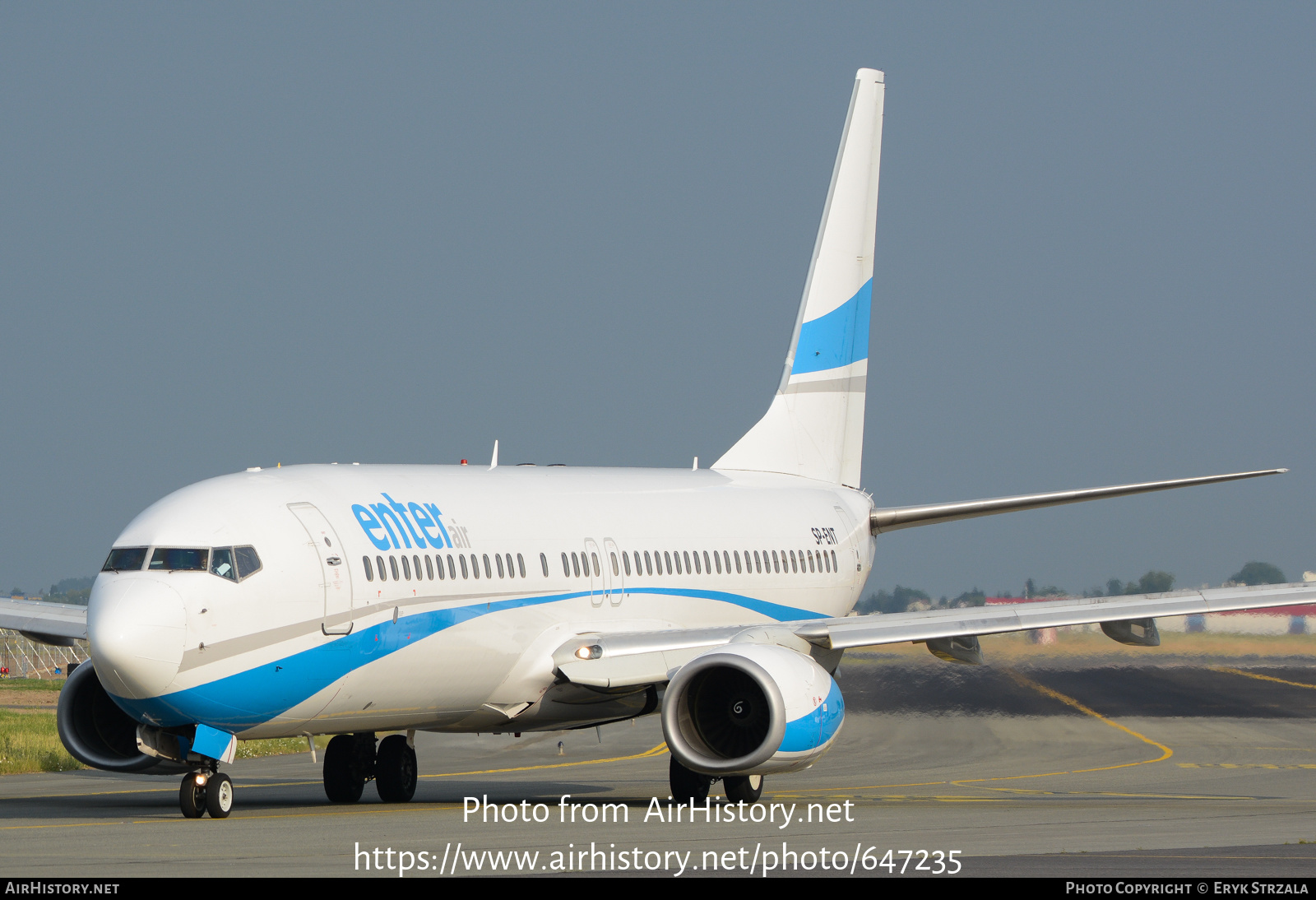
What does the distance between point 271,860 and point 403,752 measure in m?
9.13

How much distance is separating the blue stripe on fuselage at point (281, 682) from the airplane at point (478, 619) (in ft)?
0.08

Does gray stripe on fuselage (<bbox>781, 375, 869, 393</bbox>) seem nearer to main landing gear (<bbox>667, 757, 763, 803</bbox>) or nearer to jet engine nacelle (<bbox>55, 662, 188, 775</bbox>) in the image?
main landing gear (<bbox>667, 757, 763, 803</bbox>)

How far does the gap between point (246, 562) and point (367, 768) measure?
5995 millimetres

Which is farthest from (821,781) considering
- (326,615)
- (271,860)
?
(271,860)

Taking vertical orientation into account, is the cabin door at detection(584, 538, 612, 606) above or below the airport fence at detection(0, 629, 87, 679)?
above

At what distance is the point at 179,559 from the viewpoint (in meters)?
19.0

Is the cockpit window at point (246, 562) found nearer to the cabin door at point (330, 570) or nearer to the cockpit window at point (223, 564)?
the cockpit window at point (223, 564)

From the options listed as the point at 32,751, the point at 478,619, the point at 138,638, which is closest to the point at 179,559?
the point at 138,638

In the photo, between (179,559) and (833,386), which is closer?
(179,559)

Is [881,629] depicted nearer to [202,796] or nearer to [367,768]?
[367,768]

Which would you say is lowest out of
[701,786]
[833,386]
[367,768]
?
[367,768]

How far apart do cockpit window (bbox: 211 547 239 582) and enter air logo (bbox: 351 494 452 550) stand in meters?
1.90

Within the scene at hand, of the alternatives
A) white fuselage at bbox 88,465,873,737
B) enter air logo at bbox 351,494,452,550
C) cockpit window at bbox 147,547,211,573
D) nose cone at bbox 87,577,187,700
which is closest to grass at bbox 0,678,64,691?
white fuselage at bbox 88,465,873,737

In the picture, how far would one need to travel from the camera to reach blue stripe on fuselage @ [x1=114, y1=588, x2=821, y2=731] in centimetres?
1878
